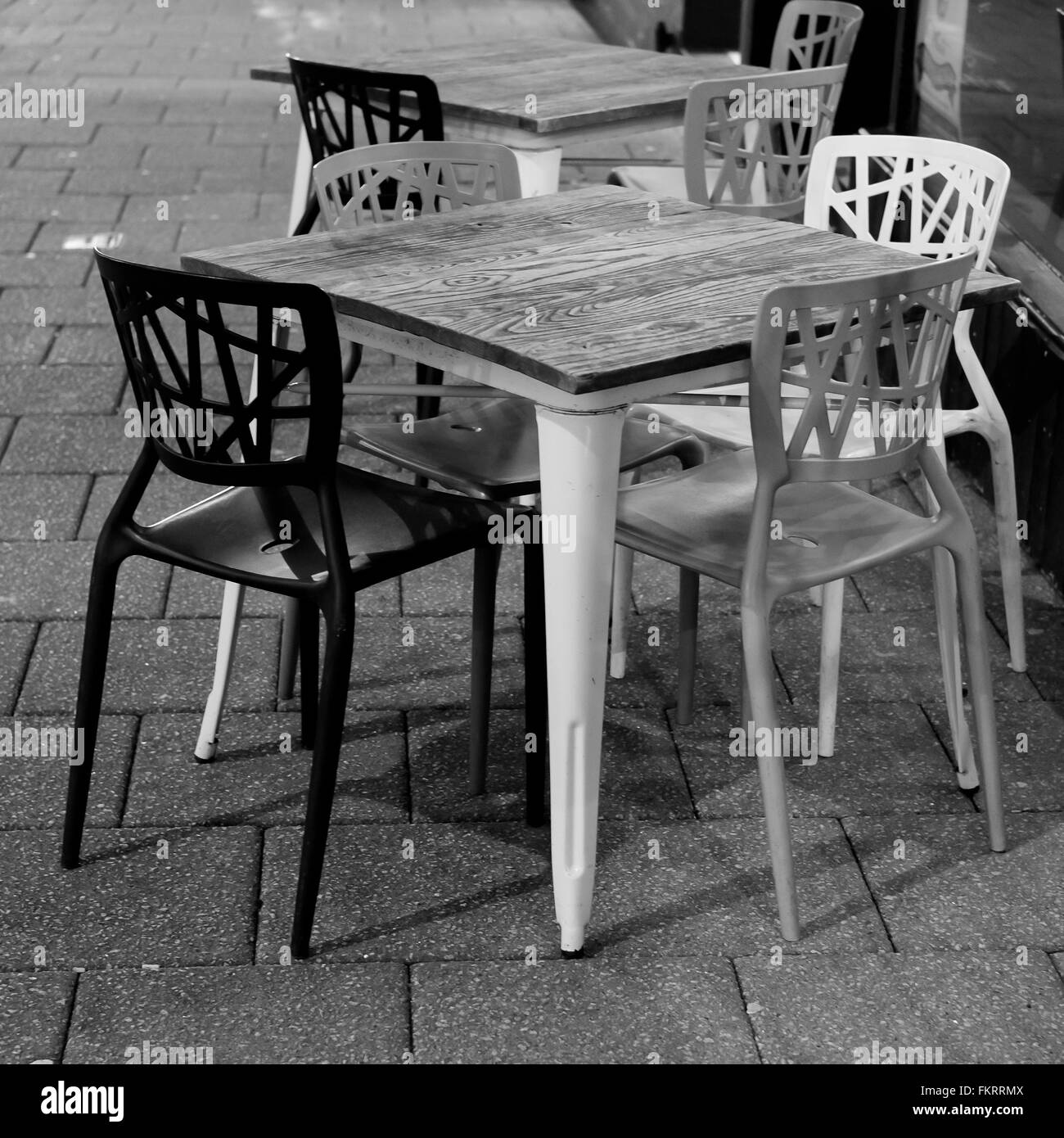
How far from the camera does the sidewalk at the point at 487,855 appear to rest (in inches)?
99.7

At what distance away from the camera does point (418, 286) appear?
2.78m

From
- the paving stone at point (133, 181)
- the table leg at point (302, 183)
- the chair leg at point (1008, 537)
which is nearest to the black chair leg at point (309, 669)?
the chair leg at point (1008, 537)

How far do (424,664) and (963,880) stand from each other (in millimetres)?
1321

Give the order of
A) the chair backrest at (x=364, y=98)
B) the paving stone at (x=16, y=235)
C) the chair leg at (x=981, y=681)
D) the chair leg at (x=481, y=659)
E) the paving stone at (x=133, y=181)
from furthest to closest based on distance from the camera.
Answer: the paving stone at (x=133, y=181)
the paving stone at (x=16, y=235)
the chair backrest at (x=364, y=98)
the chair leg at (x=481, y=659)
the chair leg at (x=981, y=681)

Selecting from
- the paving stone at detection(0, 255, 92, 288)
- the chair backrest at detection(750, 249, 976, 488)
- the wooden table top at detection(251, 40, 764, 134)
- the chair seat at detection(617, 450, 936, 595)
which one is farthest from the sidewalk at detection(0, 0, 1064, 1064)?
the paving stone at detection(0, 255, 92, 288)

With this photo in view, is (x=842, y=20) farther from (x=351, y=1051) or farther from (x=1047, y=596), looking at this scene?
(x=351, y=1051)

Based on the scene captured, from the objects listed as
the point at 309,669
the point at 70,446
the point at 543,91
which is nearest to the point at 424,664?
the point at 309,669

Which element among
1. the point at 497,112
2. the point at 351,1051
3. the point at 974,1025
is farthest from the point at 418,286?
the point at 497,112

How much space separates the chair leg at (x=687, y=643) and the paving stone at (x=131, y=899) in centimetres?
96

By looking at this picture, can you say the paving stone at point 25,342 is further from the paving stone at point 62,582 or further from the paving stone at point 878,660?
the paving stone at point 878,660

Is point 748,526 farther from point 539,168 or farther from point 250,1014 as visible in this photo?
point 539,168

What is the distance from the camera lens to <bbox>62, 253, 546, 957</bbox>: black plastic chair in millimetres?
2438

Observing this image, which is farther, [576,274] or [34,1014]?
[576,274]

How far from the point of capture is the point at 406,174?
3.59 m
